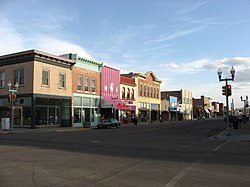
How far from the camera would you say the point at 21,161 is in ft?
36.7

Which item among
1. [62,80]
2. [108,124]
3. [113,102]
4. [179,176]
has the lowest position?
[179,176]

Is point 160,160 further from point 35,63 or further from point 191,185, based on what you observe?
point 35,63

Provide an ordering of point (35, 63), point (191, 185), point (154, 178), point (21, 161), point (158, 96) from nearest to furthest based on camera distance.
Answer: point (191, 185)
point (154, 178)
point (21, 161)
point (35, 63)
point (158, 96)

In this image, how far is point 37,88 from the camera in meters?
35.8

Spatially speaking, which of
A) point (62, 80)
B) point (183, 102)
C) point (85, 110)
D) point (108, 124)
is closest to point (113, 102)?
point (85, 110)

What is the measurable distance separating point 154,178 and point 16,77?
32.3 metres

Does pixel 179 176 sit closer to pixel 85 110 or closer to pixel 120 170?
pixel 120 170

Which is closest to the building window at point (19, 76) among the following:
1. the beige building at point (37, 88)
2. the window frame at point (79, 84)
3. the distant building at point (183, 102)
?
the beige building at point (37, 88)

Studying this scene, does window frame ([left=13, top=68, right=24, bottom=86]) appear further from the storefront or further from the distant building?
the distant building

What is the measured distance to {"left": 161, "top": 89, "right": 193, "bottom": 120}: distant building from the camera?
315 ft

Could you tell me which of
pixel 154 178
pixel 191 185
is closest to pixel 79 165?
pixel 154 178

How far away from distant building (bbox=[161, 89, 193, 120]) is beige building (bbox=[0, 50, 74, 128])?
56.8m

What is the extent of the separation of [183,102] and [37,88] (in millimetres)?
70461

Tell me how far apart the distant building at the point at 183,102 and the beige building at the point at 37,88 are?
5679 centimetres
